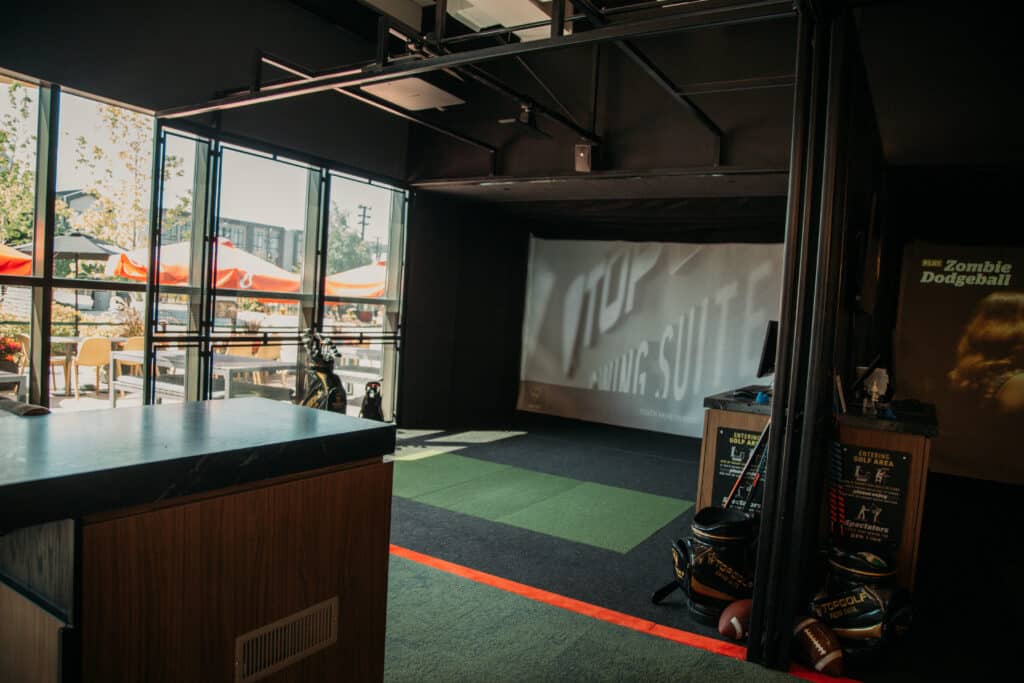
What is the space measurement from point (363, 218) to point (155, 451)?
18.9ft

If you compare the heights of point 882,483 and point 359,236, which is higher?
point 359,236

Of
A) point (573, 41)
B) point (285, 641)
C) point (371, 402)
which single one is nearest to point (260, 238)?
point (371, 402)

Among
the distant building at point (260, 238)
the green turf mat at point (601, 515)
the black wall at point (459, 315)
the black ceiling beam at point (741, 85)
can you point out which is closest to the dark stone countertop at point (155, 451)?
the green turf mat at point (601, 515)

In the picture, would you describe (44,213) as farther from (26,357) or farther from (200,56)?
(200,56)

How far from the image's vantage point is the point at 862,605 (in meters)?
2.88

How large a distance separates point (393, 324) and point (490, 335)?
1176 millimetres

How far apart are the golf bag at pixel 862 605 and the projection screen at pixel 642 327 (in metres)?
4.42

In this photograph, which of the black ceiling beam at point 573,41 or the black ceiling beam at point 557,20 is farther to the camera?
the black ceiling beam at point 557,20

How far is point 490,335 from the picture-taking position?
7.76 m

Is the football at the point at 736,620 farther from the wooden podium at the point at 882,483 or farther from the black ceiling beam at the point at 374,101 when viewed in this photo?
the black ceiling beam at the point at 374,101

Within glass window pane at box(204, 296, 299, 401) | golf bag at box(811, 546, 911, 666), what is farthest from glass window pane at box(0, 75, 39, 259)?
golf bag at box(811, 546, 911, 666)

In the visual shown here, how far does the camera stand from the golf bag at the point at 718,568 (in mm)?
3119

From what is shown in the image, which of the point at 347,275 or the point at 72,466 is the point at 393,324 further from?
the point at 72,466

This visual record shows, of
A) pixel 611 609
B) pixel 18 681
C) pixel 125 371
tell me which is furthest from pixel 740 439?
pixel 125 371
